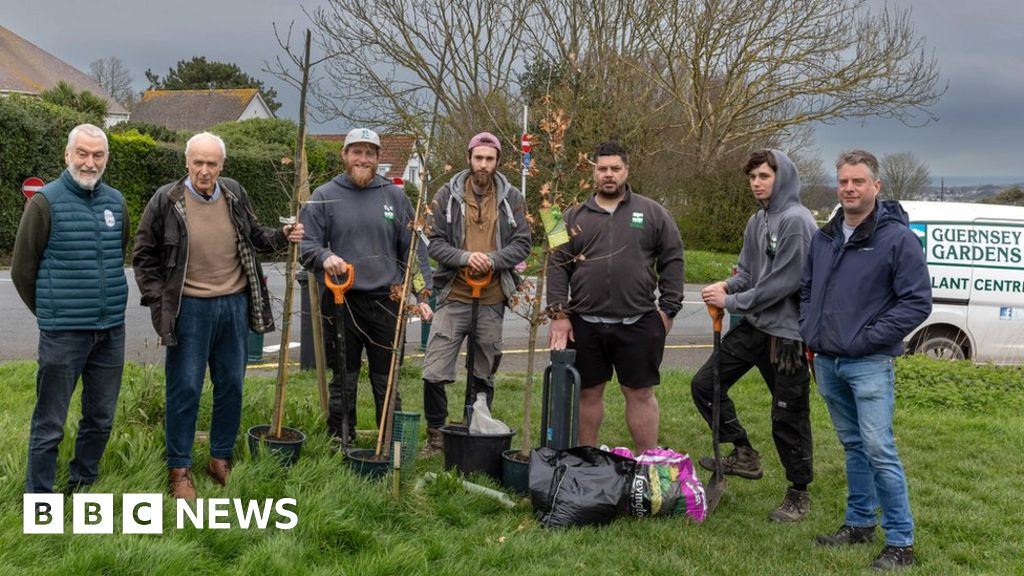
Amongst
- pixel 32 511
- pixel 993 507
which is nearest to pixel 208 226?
pixel 32 511

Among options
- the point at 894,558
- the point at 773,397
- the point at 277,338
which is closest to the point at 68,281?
the point at 773,397

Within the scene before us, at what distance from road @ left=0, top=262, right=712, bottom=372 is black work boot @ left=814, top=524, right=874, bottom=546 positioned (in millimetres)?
5438

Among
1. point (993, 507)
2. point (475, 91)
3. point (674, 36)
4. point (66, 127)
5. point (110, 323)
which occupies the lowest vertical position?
point (993, 507)

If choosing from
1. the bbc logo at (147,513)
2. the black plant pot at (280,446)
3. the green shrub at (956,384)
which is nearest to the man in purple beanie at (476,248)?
the black plant pot at (280,446)

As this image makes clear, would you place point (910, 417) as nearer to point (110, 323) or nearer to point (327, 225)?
point (327, 225)

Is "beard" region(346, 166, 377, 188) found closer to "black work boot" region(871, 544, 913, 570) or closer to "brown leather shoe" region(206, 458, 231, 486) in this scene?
"brown leather shoe" region(206, 458, 231, 486)

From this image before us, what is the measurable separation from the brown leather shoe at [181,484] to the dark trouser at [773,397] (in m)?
2.99

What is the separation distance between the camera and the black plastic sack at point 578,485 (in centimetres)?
478

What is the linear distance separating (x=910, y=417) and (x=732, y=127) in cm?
1987

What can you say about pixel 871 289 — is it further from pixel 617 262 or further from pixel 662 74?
pixel 662 74

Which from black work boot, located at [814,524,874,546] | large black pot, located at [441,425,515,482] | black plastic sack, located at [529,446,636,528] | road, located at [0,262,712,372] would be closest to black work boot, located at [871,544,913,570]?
black work boot, located at [814,524,874,546]

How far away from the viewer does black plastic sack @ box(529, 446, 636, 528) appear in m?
4.78

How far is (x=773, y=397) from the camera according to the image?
5.38m

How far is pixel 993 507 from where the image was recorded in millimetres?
5477
